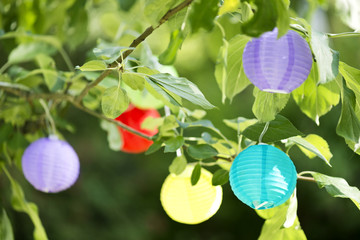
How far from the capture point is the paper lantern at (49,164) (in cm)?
91

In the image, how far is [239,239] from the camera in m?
2.90

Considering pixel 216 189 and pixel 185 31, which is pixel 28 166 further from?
pixel 185 31

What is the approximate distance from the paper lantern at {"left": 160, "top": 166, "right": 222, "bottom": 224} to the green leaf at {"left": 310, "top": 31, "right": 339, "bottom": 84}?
359mm

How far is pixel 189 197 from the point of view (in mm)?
845

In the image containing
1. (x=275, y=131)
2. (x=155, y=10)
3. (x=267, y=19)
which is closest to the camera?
(x=267, y=19)

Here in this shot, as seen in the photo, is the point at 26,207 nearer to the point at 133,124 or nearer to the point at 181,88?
the point at 133,124

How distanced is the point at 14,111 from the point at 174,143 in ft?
1.41

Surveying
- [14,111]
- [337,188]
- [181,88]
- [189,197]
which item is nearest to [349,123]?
[337,188]

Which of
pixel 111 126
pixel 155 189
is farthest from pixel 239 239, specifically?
pixel 111 126

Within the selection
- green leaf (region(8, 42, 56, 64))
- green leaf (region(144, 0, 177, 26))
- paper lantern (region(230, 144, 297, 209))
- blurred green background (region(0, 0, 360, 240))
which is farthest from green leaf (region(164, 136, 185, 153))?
blurred green background (region(0, 0, 360, 240))

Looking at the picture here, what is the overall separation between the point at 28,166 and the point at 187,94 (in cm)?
42

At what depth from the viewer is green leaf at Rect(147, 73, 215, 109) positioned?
2.05 ft

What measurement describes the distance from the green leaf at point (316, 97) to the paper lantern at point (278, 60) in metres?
0.11

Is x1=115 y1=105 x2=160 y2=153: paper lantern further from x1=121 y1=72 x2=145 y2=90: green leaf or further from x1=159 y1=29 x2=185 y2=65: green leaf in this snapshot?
x1=159 y1=29 x2=185 y2=65: green leaf
